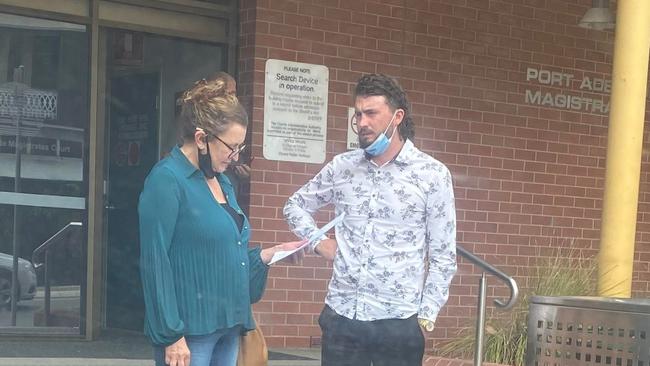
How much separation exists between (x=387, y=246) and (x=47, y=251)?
15.1 ft

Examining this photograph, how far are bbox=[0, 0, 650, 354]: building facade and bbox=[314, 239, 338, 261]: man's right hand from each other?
3.94m

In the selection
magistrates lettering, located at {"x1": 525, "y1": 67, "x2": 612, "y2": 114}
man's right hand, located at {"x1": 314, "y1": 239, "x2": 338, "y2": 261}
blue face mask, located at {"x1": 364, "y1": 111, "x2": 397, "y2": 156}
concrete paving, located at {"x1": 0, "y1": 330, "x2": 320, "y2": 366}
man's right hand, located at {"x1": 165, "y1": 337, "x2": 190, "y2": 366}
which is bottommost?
concrete paving, located at {"x1": 0, "y1": 330, "x2": 320, "y2": 366}

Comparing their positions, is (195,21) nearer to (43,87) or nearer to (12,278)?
(43,87)

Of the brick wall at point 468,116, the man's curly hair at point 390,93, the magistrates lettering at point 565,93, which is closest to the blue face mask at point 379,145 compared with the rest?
the man's curly hair at point 390,93

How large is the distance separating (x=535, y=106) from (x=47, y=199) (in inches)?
183

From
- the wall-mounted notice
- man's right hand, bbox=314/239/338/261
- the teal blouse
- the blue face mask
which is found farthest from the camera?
the wall-mounted notice

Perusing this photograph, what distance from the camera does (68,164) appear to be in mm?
8227

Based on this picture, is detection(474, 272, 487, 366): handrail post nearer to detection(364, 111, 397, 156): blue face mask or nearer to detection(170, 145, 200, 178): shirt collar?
detection(364, 111, 397, 156): blue face mask

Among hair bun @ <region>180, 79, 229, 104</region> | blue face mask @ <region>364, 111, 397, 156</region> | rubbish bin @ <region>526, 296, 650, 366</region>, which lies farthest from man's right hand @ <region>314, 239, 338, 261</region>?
rubbish bin @ <region>526, 296, 650, 366</region>

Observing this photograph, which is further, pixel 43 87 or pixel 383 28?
pixel 383 28

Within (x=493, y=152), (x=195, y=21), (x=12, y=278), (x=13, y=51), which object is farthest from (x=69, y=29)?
(x=493, y=152)

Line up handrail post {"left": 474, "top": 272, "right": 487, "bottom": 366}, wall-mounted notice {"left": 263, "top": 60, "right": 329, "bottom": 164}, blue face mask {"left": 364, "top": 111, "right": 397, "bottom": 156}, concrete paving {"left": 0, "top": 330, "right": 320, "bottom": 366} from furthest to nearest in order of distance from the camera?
wall-mounted notice {"left": 263, "top": 60, "right": 329, "bottom": 164}, concrete paving {"left": 0, "top": 330, "right": 320, "bottom": 366}, handrail post {"left": 474, "top": 272, "right": 487, "bottom": 366}, blue face mask {"left": 364, "top": 111, "right": 397, "bottom": 156}

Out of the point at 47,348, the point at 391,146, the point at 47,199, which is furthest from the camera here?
the point at 47,199

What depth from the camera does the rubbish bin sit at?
351 cm
